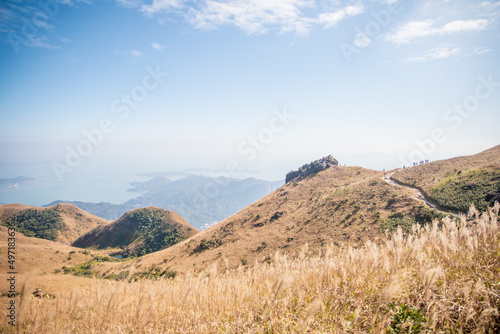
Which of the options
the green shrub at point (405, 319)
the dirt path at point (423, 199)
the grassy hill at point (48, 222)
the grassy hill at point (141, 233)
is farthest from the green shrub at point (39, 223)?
the dirt path at point (423, 199)

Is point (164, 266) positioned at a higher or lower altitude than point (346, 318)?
lower

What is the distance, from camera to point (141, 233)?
10494 cm

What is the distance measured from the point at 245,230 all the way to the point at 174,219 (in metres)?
66.5

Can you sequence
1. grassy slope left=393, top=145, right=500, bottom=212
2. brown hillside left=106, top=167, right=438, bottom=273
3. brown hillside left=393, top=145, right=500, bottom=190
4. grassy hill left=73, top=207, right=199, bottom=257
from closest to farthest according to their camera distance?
grassy slope left=393, top=145, right=500, bottom=212
brown hillside left=106, top=167, right=438, bottom=273
brown hillside left=393, top=145, right=500, bottom=190
grassy hill left=73, top=207, right=199, bottom=257

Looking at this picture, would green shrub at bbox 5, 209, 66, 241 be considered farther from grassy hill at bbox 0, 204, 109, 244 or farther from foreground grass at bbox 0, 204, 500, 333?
foreground grass at bbox 0, 204, 500, 333

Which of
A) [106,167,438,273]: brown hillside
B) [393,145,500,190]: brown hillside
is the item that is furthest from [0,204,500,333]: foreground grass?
[393,145,500,190]: brown hillside

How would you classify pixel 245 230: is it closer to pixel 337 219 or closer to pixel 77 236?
pixel 337 219

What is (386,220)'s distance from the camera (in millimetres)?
35312

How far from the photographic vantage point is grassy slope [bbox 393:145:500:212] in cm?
3098

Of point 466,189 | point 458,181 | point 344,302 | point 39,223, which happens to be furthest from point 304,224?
point 39,223

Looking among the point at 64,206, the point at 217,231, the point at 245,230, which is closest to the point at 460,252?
the point at 245,230

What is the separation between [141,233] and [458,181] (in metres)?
117

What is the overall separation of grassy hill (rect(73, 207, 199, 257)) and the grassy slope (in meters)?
84.1

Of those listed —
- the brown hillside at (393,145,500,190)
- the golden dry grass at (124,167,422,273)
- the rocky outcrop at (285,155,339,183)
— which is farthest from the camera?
the rocky outcrop at (285,155,339,183)
